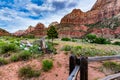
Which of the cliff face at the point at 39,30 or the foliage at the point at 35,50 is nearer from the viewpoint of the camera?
the foliage at the point at 35,50

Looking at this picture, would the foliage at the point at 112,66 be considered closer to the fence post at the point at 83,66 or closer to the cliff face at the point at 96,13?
the fence post at the point at 83,66

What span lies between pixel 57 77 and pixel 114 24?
75.6 m

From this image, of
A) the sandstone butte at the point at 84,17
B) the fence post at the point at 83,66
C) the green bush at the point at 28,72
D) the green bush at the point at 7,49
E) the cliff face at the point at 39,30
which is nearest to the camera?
the fence post at the point at 83,66

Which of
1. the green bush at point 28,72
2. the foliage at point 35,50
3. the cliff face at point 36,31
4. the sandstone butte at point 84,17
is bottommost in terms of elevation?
the green bush at point 28,72

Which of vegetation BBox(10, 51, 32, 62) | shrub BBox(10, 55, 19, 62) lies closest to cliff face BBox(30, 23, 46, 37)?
vegetation BBox(10, 51, 32, 62)

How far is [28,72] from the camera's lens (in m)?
10.9

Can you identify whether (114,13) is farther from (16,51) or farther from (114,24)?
(16,51)

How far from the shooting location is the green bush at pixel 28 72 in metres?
10.8

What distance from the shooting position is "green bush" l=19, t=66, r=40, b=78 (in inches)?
425

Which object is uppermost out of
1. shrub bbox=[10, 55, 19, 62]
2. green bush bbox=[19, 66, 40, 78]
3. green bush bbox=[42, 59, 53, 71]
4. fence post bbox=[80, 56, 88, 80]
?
fence post bbox=[80, 56, 88, 80]

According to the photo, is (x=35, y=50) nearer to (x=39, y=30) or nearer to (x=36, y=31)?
(x=36, y=31)

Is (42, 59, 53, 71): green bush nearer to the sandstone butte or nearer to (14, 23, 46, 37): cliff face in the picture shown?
the sandstone butte

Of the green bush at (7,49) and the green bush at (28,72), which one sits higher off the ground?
the green bush at (7,49)

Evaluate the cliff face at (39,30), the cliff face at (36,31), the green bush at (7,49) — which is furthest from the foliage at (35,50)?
the cliff face at (39,30)
